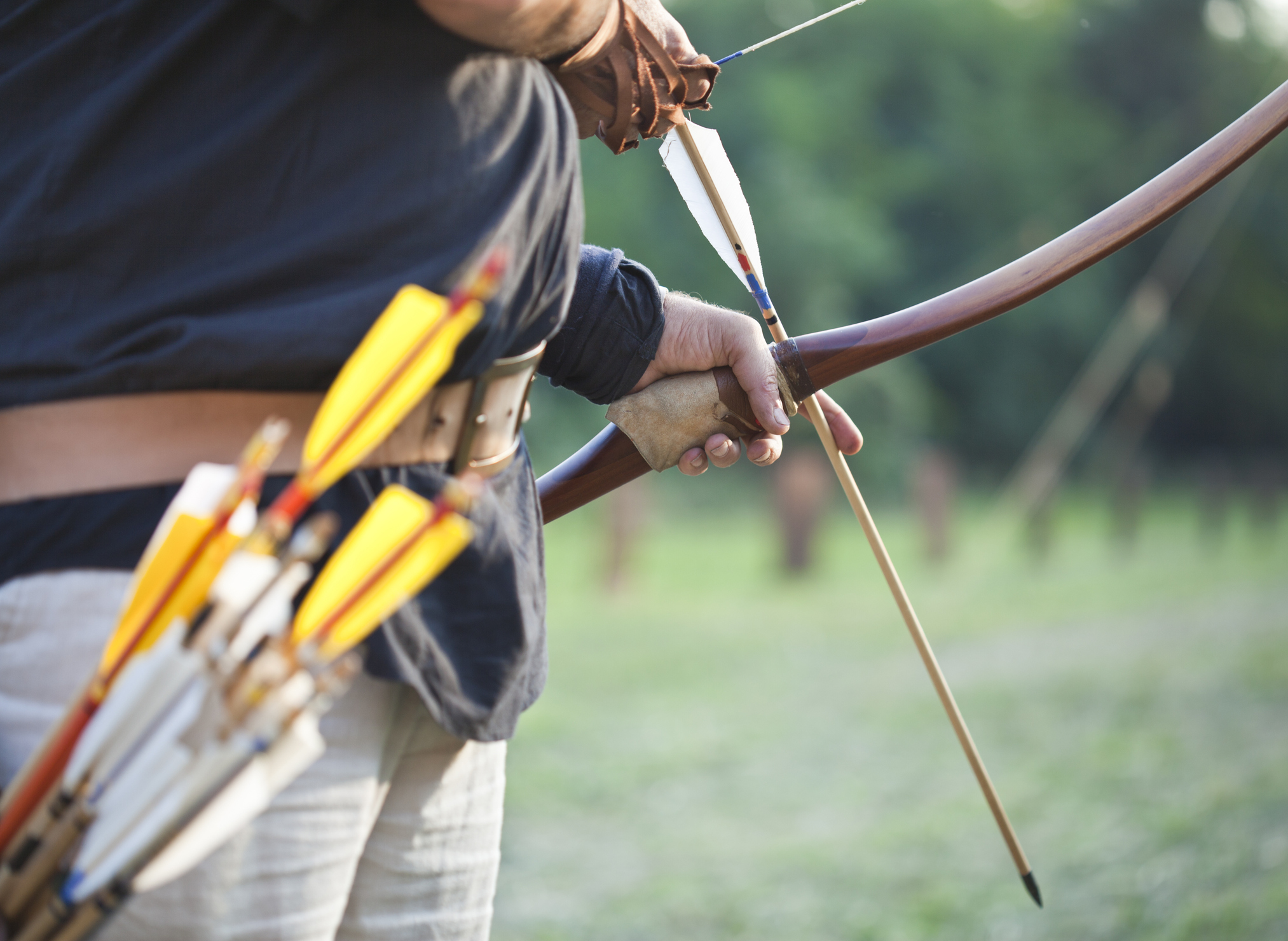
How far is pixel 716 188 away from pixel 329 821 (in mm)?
890

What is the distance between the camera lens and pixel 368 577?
2.06ft

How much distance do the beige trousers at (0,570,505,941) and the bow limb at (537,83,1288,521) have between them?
45cm

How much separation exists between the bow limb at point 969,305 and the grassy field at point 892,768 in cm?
185

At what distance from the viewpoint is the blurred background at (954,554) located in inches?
129

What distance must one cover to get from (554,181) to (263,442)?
0.38 metres

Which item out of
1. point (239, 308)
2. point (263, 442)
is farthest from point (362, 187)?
point (263, 442)

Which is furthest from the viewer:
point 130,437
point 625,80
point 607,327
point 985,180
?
point 985,180

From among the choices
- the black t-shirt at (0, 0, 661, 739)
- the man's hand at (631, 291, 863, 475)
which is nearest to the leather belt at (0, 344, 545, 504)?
the black t-shirt at (0, 0, 661, 739)

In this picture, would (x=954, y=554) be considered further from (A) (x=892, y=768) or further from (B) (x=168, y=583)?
(B) (x=168, y=583)

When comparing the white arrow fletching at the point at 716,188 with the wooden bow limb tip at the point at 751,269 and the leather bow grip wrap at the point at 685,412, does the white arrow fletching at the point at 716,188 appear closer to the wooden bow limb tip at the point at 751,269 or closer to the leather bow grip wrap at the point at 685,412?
the wooden bow limb tip at the point at 751,269

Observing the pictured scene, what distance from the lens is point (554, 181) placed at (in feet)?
2.93

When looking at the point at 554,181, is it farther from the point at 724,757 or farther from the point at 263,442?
the point at 724,757

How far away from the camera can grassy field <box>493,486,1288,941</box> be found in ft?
9.87

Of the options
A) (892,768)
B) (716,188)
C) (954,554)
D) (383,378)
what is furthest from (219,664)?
(954,554)
